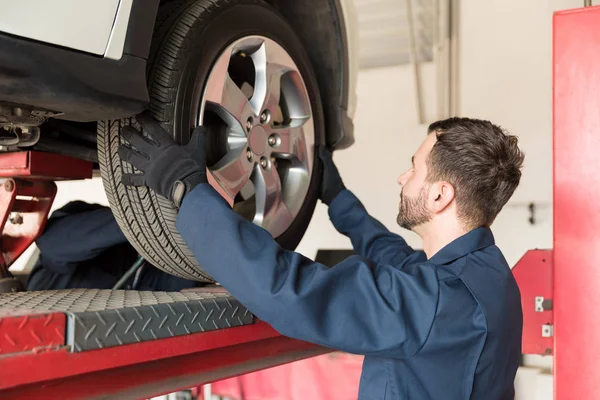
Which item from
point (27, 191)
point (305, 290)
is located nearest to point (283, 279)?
point (305, 290)

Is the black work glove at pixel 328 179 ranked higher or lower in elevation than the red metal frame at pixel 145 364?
higher

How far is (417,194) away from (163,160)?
2.35ft

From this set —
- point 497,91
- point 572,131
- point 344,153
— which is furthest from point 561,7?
point 572,131

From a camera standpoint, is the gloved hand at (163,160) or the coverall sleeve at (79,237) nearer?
the gloved hand at (163,160)

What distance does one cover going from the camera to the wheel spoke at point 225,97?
1.39 m

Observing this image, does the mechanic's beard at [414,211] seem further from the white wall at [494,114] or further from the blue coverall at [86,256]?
the white wall at [494,114]

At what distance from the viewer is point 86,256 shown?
6.42 feet

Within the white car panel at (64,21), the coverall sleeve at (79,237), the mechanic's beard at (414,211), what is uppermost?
the white car panel at (64,21)

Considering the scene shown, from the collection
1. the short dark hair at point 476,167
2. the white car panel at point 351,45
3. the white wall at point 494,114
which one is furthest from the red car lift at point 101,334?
the white wall at point 494,114

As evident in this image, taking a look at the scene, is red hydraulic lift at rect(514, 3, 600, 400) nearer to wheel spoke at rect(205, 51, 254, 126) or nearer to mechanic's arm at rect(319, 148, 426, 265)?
mechanic's arm at rect(319, 148, 426, 265)

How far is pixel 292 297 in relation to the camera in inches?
46.8

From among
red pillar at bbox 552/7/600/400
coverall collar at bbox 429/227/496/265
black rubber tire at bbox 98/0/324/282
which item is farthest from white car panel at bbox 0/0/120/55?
red pillar at bbox 552/7/600/400

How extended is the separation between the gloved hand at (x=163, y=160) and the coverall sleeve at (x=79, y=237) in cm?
61

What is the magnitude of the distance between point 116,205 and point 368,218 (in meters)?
0.96
